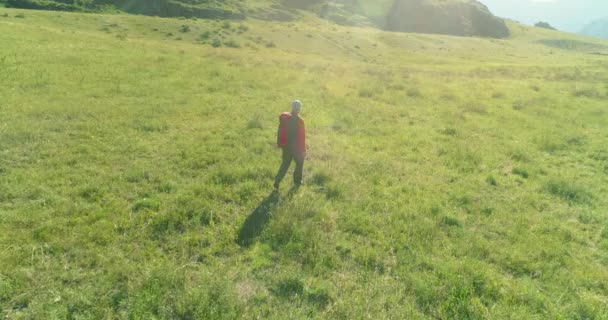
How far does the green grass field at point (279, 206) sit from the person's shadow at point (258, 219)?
0.19 ft

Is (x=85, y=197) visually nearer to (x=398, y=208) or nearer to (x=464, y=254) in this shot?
(x=398, y=208)

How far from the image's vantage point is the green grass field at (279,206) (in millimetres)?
6836

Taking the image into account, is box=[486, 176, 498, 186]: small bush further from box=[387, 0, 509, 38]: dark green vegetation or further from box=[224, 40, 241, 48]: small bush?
box=[387, 0, 509, 38]: dark green vegetation

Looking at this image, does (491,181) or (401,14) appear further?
(401,14)

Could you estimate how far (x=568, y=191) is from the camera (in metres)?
12.0

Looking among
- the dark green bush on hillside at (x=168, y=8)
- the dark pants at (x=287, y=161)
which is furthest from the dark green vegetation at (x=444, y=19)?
the dark pants at (x=287, y=161)

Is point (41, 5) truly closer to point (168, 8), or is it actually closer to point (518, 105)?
point (168, 8)

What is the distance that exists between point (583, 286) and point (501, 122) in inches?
571

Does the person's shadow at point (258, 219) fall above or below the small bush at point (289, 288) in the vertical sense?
above

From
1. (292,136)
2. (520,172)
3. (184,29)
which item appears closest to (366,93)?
(520,172)

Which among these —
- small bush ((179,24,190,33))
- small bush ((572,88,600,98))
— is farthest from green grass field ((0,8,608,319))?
small bush ((179,24,190,33))

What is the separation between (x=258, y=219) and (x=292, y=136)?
8.48 feet

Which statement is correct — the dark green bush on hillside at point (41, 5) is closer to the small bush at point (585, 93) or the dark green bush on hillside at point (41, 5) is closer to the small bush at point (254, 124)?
the small bush at point (254, 124)

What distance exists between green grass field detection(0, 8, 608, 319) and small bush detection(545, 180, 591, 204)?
0.09 metres
